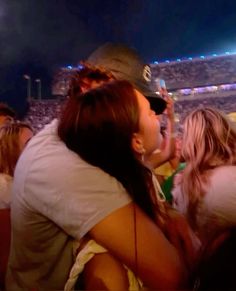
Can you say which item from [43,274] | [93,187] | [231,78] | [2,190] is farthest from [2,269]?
[231,78]

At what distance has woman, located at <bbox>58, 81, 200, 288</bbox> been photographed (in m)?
0.81

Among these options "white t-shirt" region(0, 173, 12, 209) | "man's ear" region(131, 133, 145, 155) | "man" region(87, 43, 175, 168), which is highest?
"man" region(87, 43, 175, 168)

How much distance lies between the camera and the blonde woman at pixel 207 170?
5.35 ft

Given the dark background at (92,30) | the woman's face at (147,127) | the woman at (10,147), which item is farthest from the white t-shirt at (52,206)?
the dark background at (92,30)

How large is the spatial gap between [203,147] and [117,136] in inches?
43.4

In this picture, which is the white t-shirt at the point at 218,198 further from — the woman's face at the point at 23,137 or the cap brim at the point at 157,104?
the woman's face at the point at 23,137

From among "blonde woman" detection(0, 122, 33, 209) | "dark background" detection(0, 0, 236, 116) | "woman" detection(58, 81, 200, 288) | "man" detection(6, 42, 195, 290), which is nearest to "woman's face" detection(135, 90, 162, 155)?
"woman" detection(58, 81, 200, 288)

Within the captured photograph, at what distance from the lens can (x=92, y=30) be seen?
333 inches

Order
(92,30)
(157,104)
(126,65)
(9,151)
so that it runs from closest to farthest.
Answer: (126,65), (157,104), (9,151), (92,30)

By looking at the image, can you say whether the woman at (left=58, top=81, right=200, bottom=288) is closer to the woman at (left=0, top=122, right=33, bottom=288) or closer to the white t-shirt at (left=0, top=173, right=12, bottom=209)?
the white t-shirt at (left=0, top=173, right=12, bottom=209)

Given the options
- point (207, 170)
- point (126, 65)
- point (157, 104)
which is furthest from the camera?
point (207, 170)

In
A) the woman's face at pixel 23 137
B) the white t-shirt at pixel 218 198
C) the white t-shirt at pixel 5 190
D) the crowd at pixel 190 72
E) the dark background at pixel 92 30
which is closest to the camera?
the white t-shirt at pixel 218 198

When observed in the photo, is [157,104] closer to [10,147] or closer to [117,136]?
[117,136]

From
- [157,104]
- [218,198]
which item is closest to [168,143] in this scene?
[218,198]
